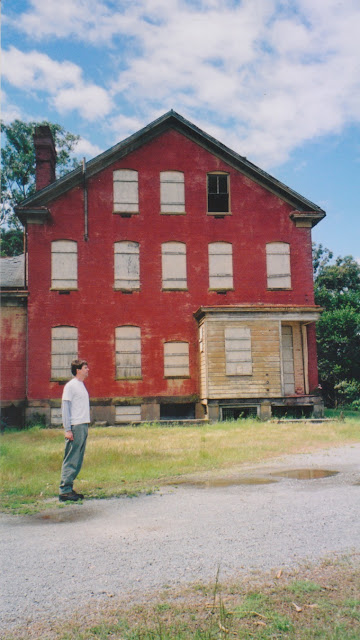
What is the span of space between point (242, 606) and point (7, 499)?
4.77m

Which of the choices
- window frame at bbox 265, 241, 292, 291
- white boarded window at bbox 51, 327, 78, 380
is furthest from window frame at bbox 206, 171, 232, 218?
white boarded window at bbox 51, 327, 78, 380

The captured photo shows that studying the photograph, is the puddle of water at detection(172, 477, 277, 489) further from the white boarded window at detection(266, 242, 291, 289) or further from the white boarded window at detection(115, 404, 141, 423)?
the white boarded window at detection(266, 242, 291, 289)

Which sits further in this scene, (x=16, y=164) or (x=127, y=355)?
(x=16, y=164)

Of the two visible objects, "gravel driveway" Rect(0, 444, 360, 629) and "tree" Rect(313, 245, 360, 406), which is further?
"tree" Rect(313, 245, 360, 406)

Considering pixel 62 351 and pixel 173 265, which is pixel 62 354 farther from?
pixel 173 265

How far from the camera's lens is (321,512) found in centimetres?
629

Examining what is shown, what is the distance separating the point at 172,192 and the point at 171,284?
3.87 meters

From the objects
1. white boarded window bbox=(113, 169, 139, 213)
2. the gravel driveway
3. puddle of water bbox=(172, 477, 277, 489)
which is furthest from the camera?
white boarded window bbox=(113, 169, 139, 213)

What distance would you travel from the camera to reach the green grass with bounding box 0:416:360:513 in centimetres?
829

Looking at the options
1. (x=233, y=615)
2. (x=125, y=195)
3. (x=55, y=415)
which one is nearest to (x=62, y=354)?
(x=55, y=415)

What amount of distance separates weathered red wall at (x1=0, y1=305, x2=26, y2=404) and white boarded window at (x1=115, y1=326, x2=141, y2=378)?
364 cm

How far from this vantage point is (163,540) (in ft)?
17.5

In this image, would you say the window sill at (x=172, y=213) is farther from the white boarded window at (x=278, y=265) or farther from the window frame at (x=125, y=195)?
the white boarded window at (x=278, y=265)

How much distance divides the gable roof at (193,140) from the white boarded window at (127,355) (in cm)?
606
